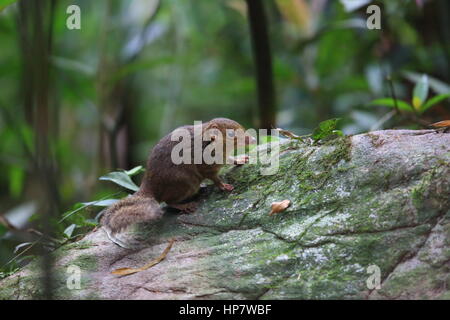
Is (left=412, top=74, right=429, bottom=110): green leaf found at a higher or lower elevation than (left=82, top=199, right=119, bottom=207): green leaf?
higher

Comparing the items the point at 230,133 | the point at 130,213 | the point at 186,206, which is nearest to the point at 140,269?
the point at 130,213

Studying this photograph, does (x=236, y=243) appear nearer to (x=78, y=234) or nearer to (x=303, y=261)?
(x=303, y=261)

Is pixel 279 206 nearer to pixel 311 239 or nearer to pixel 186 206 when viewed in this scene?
pixel 311 239

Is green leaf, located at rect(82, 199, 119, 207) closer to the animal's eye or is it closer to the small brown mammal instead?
the small brown mammal

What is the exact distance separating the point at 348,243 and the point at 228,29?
5.65 metres

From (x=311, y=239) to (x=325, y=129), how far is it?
3.02 feet

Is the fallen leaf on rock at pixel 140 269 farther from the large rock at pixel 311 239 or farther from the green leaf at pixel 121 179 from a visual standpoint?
the green leaf at pixel 121 179

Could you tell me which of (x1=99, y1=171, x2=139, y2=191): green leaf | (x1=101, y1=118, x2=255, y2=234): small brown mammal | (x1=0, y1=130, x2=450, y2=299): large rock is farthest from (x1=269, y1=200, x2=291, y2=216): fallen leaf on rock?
(x1=99, y1=171, x2=139, y2=191): green leaf

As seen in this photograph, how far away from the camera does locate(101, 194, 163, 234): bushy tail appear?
9.90ft

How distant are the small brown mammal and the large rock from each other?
110mm

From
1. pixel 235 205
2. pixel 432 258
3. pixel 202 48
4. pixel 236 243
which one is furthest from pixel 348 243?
pixel 202 48

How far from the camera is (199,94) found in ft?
26.1

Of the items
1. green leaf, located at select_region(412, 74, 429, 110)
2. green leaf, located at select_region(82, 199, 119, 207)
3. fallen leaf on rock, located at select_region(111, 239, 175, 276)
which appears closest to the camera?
fallen leaf on rock, located at select_region(111, 239, 175, 276)

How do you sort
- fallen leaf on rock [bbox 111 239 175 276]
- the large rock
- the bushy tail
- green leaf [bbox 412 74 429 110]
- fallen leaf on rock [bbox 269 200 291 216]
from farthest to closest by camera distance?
green leaf [bbox 412 74 429 110]
the bushy tail
fallen leaf on rock [bbox 269 200 291 216]
fallen leaf on rock [bbox 111 239 175 276]
the large rock
